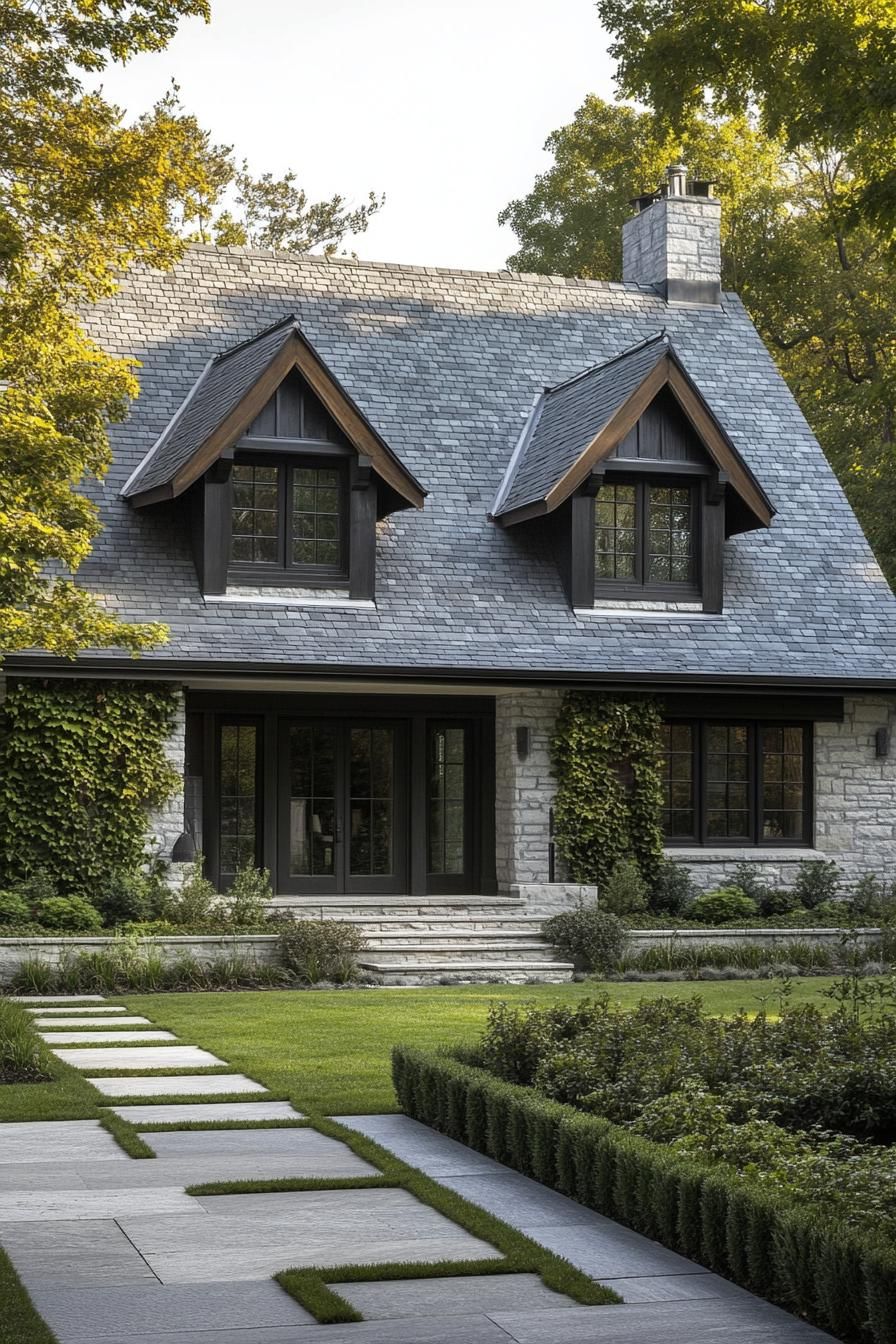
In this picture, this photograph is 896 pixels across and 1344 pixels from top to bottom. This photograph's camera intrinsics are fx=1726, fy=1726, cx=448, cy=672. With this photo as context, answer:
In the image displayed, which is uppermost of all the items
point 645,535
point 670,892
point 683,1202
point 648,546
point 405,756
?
point 645,535

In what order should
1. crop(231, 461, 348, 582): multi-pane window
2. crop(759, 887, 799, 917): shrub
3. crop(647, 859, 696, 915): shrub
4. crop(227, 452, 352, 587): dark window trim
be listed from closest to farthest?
crop(227, 452, 352, 587): dark window trim < crop(231, 461, 348, 582): multi-pane window < crop(647, 859, 696, 915): shrub < crop(759, 887, 799, 917): shrub

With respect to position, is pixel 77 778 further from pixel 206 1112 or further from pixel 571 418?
pixel 206 1112

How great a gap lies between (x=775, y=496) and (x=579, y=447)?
3.55 meters

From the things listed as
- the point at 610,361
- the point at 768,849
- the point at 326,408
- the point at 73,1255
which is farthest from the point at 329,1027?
the point at 610,361

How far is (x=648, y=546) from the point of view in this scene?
20781 mm

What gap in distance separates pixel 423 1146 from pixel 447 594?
469 inches

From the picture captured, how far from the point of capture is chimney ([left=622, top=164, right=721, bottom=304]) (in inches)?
962

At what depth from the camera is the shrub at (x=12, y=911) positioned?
53.9ft

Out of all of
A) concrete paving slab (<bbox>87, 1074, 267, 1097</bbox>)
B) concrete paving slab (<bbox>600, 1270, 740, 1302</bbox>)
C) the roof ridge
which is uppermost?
the roof ridge

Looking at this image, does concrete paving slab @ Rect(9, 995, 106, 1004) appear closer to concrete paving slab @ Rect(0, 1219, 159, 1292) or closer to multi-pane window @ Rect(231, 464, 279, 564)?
multi-pane window @ Rect(231, 464, 279, 564)

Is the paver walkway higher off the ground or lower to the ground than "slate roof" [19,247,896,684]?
lower

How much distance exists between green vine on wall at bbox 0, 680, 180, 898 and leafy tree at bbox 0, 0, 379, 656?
296cm

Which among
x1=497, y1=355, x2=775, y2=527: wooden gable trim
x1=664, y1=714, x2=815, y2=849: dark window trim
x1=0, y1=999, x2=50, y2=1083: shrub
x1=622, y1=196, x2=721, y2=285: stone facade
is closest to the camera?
x1=0, y1=999, x2=50, y2=1083: shrub

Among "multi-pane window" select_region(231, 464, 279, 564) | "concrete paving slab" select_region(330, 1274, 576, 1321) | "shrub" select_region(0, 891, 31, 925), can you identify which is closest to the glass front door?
"multi-pane window" select_region(231, 464, 279, 564)
